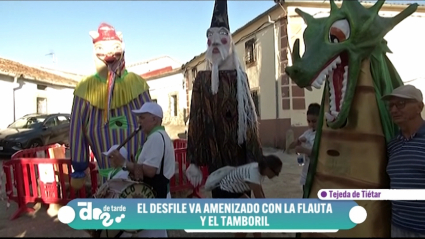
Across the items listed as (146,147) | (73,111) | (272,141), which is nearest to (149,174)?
(146,147)

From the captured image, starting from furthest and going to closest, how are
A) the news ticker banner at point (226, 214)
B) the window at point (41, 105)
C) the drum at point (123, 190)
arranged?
the window at point (41, 105), the drum at point (123, 190), the news ticker banner at point (226, 214)

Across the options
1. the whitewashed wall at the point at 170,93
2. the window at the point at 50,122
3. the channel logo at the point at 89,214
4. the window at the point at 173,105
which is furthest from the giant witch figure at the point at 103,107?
the window at the point at 173,105

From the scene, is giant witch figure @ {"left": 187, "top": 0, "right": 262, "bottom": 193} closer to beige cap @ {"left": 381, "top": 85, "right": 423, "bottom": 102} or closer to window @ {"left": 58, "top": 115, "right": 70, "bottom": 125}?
beige cap @ {"left": 381, "top": 85, "right": 423, "bottom": 102}

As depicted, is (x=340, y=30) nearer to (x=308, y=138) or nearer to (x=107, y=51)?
(x=308, y=138)

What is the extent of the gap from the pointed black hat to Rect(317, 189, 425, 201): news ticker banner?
56.9 inches

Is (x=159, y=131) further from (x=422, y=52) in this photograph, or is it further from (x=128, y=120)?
(x=422, y=52)

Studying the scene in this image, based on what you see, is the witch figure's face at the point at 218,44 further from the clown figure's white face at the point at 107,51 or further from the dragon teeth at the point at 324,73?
the dragon teeth at the point at 324,73

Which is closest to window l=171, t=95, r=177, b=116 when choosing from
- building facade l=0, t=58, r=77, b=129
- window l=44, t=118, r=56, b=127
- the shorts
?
building facade l=0, t=58, r=77, b=129

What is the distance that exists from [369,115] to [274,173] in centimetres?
68

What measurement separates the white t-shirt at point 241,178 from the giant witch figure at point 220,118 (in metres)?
0.11

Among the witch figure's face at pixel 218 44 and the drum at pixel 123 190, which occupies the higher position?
the witch figure's face at pixel 218 44

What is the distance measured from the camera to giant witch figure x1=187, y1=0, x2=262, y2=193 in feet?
7.49

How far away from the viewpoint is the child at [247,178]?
205 cm

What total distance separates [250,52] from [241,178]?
9.70 m
